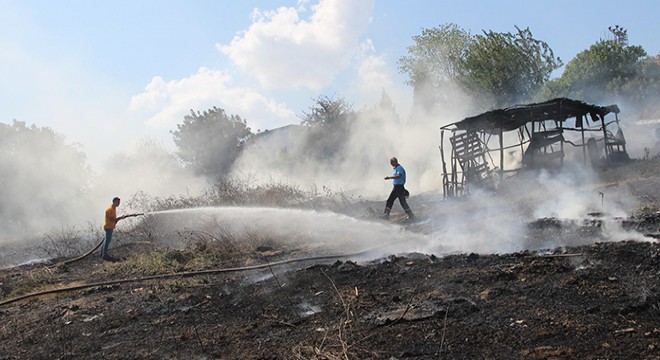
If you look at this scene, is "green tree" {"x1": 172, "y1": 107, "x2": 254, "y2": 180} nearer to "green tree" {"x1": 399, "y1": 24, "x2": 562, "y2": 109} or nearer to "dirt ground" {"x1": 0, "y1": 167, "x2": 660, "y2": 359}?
"green tree" {"x1": 399, "y1": 24, "x2": 562, "y2": 109}

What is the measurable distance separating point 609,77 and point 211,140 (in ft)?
95.5

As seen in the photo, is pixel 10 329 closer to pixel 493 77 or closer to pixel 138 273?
pixel 138 273

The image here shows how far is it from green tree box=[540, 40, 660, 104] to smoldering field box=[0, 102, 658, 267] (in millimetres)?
8538

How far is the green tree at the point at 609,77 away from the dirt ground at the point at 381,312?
1224 inches

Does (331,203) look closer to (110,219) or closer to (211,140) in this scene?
(110,219)

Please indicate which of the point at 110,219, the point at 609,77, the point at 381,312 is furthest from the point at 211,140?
the point at 381,312

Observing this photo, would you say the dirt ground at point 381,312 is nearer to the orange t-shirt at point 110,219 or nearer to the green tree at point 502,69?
the orange t-shirt at point 110,219

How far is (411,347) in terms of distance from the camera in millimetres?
4000

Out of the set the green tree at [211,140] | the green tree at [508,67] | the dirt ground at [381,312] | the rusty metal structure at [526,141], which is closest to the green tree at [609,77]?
the green tree at [508,67]

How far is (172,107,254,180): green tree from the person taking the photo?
35312mm

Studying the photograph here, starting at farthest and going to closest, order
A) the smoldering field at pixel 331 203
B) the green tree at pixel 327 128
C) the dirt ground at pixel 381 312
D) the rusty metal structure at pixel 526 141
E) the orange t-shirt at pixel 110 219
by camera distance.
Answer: the green tree at pixel 327 128 < the rusty metal structure at pixel 526 141 < the orange t-shirt at pixel 110 219 < the smoldering field at pixel 331 203 < the dirt ground at pixel 381 312

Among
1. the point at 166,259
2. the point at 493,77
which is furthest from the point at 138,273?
the point at 493,77

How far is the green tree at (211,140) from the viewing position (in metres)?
35.3

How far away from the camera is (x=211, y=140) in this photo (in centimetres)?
3634
